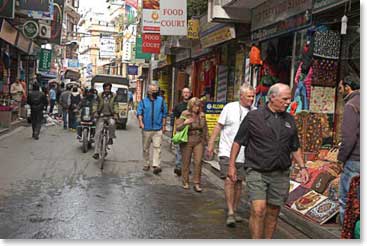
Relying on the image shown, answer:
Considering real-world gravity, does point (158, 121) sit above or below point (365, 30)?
below

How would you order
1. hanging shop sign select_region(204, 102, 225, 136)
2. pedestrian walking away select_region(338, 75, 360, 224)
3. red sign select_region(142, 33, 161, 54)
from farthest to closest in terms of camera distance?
red sign select_region(142, 33, 161, 54) < hanging shop sign select_region(204, 102, 225, 136) < pedestrian walking away select_region(338, 75, 360, 224)

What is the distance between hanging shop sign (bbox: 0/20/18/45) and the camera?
63.8ft

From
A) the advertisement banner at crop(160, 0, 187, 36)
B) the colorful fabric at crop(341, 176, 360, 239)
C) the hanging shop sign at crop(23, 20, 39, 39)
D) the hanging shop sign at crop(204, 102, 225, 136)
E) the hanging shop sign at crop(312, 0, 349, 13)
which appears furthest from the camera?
the hanging shop sign at crop(23, 20, 39, 39)

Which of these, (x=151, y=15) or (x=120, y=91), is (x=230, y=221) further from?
(x=120, y=91)

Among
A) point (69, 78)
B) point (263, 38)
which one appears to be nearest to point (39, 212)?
point (263, 38)

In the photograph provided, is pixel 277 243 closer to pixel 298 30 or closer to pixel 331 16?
pixel 331 16

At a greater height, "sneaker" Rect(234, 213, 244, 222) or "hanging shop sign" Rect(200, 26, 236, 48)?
"hanging shop sign" Rect(200, 26, 236, 48)

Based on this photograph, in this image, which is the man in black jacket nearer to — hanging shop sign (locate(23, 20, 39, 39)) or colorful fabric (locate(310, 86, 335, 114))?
hanging shop sign (locate(23, 20, 39, 39))

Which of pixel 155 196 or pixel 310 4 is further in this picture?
pixel 310 4

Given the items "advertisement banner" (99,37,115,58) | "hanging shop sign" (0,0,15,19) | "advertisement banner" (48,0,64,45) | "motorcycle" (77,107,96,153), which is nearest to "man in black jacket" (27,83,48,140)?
"hanging shop sign" (0,0,15,19)

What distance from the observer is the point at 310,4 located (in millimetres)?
10125

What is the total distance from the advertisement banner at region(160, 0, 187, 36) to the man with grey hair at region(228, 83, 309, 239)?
10.3 m

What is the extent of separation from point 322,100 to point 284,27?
2.35 meters

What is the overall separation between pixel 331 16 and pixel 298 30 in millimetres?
1316
